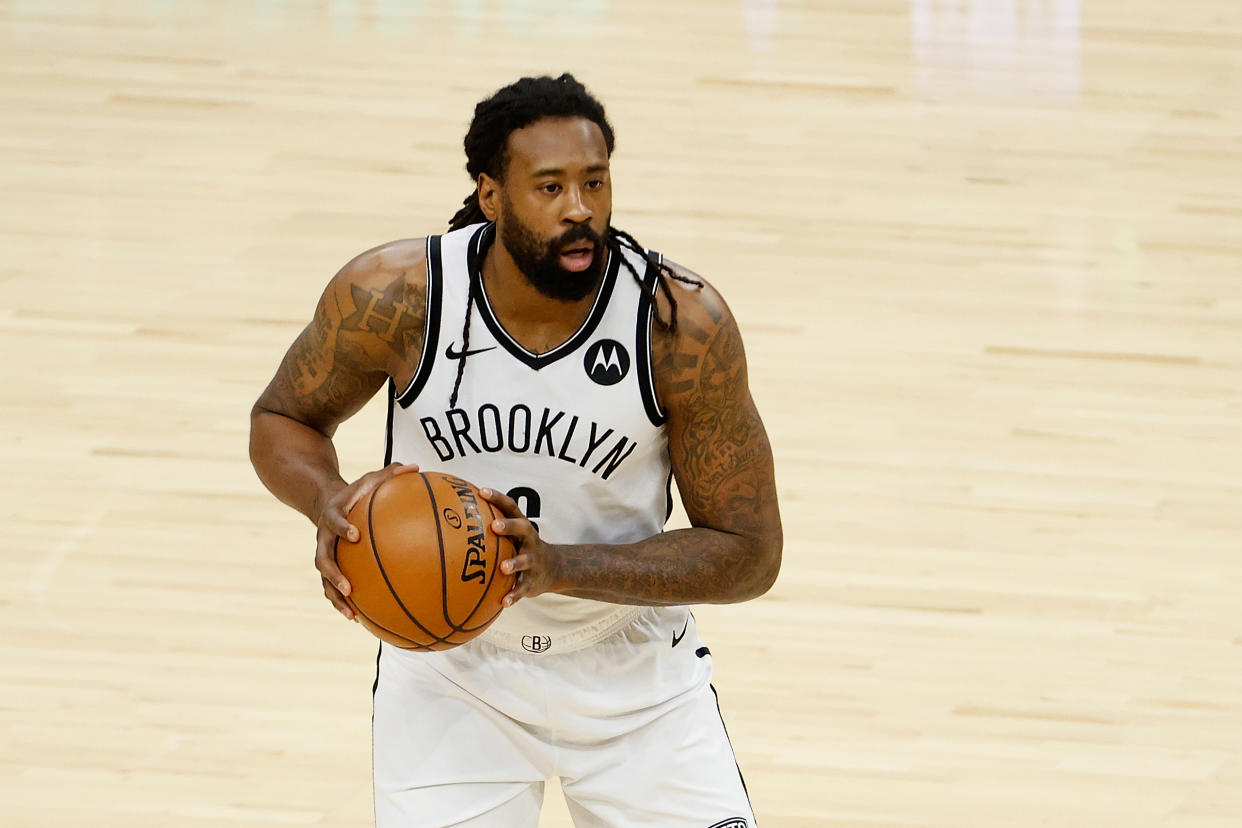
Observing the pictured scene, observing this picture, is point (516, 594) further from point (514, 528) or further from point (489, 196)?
point (489, 196)

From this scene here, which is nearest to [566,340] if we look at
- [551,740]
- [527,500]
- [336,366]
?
[527,500]

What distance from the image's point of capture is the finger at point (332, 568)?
300cm

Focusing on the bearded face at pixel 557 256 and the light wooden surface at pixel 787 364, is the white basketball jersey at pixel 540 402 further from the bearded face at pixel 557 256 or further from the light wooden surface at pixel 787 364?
the light wooden surface at pixel 787 364

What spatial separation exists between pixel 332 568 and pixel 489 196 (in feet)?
2.16

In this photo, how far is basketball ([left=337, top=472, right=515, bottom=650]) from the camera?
298cm

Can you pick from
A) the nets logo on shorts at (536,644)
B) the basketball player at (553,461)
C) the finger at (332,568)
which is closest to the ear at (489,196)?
the basketball player at (553,461)

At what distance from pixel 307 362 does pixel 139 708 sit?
195 cm

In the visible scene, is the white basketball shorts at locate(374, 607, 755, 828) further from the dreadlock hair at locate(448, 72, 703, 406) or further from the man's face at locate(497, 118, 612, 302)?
the man's face at locate(497, 118, 612, 302)

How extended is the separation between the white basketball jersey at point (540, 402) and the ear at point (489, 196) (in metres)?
0.10

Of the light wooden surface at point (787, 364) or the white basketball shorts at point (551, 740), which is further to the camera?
the light wooden surface at point (787, 364)

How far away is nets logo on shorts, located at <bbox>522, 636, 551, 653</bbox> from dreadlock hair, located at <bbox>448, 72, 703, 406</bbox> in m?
0.46

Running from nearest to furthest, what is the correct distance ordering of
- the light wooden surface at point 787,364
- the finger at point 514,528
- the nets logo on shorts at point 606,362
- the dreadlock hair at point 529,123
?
the finger at point 514,528 < the dreadlock hair at point 529,123 < the nets logo on shorts at point 606,362 < the light wooden surface at point 787,364

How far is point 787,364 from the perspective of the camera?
6879 mm

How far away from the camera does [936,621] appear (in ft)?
17.7
